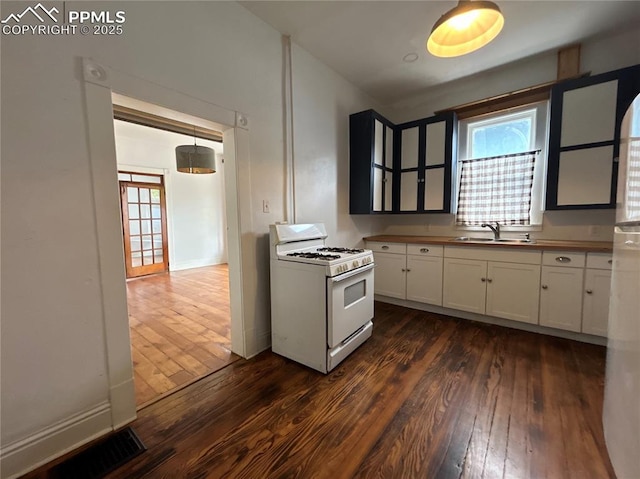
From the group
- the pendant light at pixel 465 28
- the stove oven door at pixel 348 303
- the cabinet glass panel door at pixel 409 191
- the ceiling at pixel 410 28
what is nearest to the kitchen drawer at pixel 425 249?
the cabinet glass panel door at pixel 409 191

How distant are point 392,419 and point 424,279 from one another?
1.89 m

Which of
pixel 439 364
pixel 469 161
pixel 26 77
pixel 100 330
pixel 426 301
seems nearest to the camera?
pixel 26 77

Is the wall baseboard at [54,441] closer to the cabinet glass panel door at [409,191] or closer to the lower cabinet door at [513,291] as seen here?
the lower cabinet door at [513,291]

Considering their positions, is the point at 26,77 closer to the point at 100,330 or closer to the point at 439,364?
the point at 100,330

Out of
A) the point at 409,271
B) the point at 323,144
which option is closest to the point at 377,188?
the point at 323,144

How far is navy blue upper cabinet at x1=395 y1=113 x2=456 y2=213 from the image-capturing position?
3.18 metres

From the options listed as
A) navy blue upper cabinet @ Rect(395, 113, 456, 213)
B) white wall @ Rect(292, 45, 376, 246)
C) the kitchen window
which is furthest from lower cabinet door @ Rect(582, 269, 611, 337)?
white wall @ Rect(292, 45, 376, 246)

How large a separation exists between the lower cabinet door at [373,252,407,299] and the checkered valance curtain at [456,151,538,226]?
1.02 meters

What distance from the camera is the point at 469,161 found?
3.35 metres

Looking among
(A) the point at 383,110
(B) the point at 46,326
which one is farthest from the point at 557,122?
(B) the point at 46,326

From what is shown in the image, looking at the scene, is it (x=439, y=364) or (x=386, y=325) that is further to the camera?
(x=386, y=325)

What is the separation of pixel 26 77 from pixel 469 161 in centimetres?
398

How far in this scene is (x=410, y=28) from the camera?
2256 mm

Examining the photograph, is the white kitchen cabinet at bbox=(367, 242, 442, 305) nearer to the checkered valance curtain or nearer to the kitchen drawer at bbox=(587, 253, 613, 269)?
the checkered valance curtain
